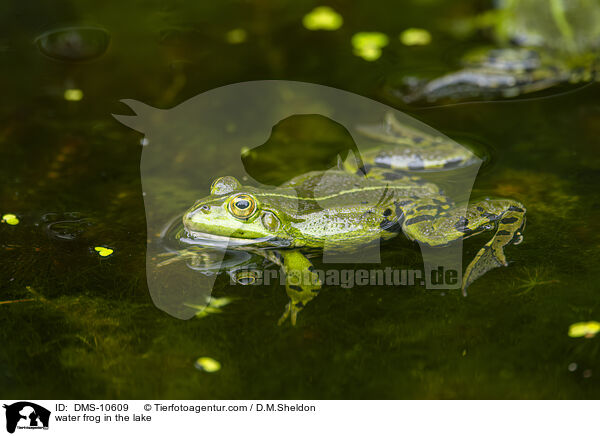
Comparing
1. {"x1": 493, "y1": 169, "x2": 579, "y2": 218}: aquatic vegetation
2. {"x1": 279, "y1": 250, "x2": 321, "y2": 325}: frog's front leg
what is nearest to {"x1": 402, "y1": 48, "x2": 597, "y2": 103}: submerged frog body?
{"x1": 493, "y1": 169, "x2": 579, "y2": 218}: aquatic vegetation

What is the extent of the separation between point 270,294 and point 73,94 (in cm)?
307

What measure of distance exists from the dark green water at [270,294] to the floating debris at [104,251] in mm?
38

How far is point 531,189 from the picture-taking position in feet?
12.6

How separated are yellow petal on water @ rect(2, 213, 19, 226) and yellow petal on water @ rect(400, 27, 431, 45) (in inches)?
159

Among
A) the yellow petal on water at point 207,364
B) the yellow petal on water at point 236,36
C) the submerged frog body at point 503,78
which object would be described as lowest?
the yellow petal on water at point 207,364

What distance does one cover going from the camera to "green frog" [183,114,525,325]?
3289mm

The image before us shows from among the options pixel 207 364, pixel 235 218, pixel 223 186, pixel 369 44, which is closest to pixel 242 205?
pixel 235 218

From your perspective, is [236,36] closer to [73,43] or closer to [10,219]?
[73,43]

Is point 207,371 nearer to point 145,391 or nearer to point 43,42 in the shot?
point 145,391

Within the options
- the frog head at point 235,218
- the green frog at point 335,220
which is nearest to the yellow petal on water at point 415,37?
the green frog at point 335,220

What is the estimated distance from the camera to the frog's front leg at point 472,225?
331cm

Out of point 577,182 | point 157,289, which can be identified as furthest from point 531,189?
point 157,289

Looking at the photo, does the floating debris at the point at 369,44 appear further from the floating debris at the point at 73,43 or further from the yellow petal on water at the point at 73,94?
the yellow petal on water at the point at 73,94

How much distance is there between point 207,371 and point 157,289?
26.0 inches
